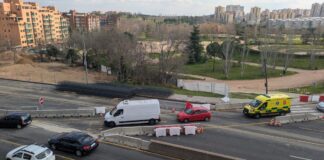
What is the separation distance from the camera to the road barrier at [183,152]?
15.3 meters

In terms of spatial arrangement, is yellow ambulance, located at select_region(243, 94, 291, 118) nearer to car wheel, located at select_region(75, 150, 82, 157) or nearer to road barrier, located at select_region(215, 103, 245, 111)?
road barrier, located at select_region(215, 103, 245, 111)

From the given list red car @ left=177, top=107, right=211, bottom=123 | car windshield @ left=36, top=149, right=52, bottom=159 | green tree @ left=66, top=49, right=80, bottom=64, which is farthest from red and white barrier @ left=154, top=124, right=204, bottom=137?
green tree @ left=66, top=49, right=80, bottom=64

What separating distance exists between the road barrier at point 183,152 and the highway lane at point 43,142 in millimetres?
536

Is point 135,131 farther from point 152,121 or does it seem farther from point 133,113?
point 152,121

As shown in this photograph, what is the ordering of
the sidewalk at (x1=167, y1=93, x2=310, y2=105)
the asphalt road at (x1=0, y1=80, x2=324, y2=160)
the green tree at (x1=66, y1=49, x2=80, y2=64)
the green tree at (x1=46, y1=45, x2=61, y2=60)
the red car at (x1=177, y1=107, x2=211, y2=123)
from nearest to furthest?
the asphalt road at (x1=0, y1=80, x2=324, y2=160)
the red car at (x1=177, y1=107, x2=211, y2=123)
the sidewalk at (x1=167, y1=93, x2=310, y2=105)
the green tree at (x1=66, y1=49, x2=80, y2=64)
the green tree at (x1=46, y1=45, x2=61, y2=60)

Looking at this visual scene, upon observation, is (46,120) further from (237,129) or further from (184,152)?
(237,129)

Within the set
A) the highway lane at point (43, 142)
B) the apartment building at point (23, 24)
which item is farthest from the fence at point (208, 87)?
the apartment building at point (23, 24)

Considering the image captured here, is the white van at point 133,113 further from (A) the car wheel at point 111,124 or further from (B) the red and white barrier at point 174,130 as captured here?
(B) the red and white barrier at point 174,130

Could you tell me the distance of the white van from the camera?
22922mm

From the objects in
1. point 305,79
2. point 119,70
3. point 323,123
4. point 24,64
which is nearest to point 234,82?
point 305,79

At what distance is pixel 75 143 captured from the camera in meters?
17.5

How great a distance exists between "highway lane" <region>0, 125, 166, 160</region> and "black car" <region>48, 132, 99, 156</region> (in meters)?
0.34

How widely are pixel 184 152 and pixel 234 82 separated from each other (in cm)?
3990

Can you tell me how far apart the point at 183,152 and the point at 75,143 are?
6889 millimetres
